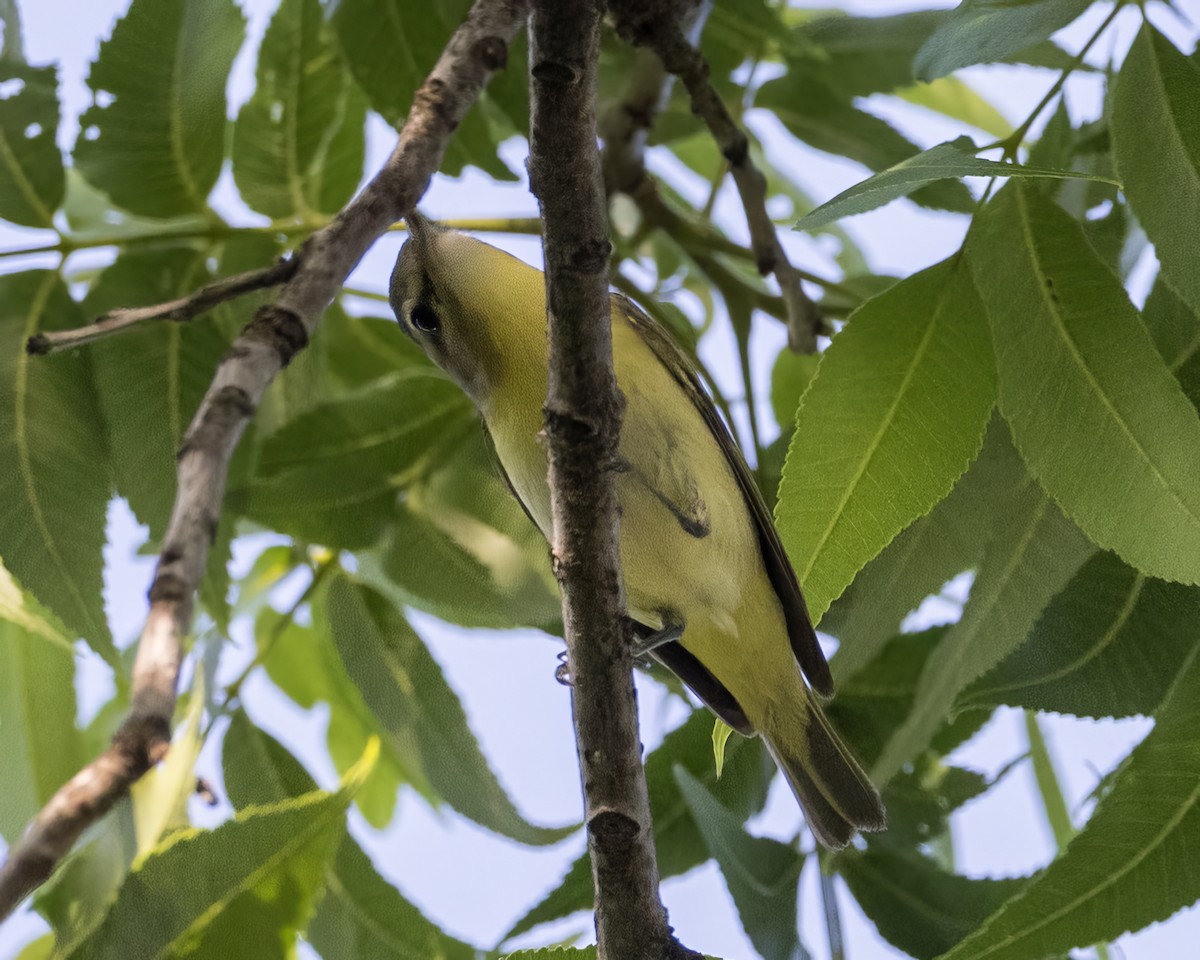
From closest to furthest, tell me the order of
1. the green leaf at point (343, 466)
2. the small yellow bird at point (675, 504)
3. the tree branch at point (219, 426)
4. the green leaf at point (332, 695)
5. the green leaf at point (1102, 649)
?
the tree branch at point (219, 426) < the green leaf at point (1102, 649) < the small yellow bird at point (675, 504) < the green leaf at point (343, 466) < the green leaf at point (332, 695)

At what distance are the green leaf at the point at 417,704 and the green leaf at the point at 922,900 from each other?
1.73 feet

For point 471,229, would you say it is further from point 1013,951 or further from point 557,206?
point 1013,951

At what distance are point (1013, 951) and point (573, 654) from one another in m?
0.62

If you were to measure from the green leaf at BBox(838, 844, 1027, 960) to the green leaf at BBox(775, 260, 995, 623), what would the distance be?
678 millimetres

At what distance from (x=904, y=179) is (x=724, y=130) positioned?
0.97 m

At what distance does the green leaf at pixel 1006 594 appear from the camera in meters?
1.74

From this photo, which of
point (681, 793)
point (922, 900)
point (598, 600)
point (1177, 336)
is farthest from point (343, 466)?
point (1177, 336)

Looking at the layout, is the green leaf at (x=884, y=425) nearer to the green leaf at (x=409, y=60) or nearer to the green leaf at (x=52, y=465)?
the green leaf at (x=409, y=60)

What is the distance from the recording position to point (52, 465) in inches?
82.4

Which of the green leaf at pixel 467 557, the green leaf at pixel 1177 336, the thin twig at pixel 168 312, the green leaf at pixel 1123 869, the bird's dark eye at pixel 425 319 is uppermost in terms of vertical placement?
the bird's dark eye at pixel 425 319

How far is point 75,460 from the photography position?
6.95 ft

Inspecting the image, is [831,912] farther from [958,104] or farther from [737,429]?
[958,104]

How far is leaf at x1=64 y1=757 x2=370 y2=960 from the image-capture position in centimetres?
173

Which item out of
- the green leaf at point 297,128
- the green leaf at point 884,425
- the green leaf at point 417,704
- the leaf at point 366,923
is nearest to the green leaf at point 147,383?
the green leaf at point 297,128
